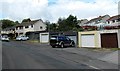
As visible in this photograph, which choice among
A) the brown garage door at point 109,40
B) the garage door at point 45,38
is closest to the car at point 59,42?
the brown garage door at point 109,40

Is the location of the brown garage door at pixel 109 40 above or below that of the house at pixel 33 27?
below

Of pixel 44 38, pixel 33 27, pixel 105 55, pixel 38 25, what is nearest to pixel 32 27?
pixel 33 27

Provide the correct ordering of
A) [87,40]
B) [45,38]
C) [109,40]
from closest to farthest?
[109,40] → [87,40] → [45,38]

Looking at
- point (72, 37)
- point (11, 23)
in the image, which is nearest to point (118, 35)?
point (72, 37)

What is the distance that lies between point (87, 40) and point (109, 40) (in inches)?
178

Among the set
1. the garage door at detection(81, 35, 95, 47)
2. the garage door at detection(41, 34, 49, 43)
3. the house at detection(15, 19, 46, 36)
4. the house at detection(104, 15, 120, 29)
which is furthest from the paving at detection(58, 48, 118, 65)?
the house at detection(15, 19, 46, 36)

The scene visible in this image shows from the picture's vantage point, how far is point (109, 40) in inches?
1400

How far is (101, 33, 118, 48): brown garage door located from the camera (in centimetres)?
3447

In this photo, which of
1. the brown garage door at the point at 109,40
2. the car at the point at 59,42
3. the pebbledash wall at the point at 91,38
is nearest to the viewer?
the brown garage door at the point at 109,40

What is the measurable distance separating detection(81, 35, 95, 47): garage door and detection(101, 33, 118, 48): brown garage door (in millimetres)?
1842

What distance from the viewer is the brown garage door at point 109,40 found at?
3447 centimetres

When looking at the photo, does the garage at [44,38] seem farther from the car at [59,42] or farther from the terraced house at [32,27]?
the terraced house at [32,27]

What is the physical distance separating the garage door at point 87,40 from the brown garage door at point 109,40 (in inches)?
72.5

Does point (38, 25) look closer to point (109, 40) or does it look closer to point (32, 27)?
point (32, 27)
